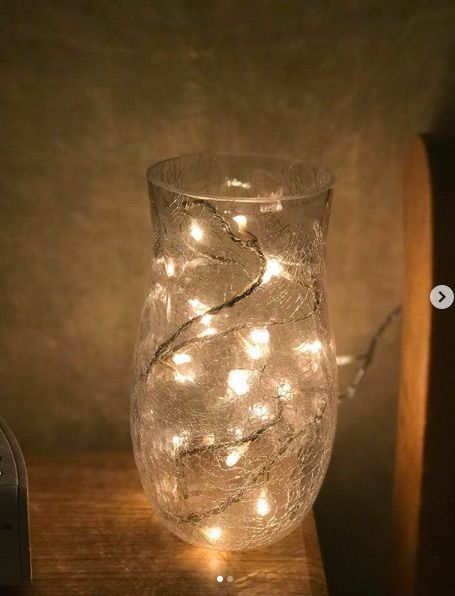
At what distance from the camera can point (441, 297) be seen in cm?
83

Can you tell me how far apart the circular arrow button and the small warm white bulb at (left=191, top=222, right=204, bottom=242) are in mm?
285

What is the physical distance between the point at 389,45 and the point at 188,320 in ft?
1.38

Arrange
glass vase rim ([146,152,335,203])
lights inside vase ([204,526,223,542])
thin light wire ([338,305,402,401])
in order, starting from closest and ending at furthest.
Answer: glass vase rim ([146,152,335,203]), lights inside vase ([204,526,223,542]), thin light wire ([338,305,402,401])

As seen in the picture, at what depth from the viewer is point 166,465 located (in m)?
A: 0.78

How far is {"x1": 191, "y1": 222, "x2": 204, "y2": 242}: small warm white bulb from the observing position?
711 mm

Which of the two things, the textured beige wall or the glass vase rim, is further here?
the textured beige wall

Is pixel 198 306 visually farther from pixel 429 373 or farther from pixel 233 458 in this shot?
pixel 429 373

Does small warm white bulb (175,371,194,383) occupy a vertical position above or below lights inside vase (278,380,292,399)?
above

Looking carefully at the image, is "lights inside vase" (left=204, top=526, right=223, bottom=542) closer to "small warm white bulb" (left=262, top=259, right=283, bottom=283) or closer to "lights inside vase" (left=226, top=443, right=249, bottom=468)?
"lights inside vase" (left=226, top=443, right=249, bottom=468)

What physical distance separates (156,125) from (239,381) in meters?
0.35

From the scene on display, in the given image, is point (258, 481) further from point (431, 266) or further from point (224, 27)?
point (224, 27)

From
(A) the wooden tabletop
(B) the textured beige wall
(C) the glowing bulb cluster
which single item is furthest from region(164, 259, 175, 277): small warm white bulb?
(A) the wooden tabletop

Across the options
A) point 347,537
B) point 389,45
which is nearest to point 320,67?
point 389,45

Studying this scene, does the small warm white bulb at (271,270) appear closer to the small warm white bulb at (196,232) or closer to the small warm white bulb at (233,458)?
the small warm white bulb at (196,232)
